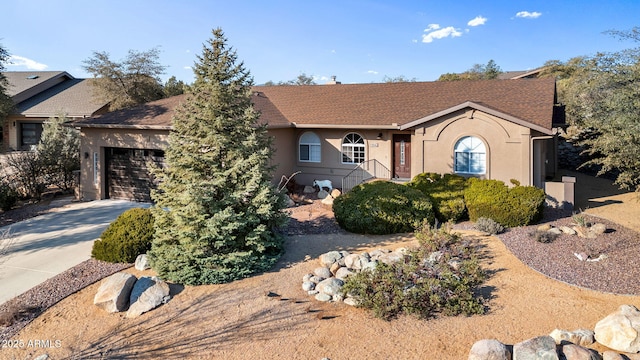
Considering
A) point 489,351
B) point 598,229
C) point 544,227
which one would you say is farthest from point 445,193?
point 489,351

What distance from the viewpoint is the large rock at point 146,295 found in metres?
7.64

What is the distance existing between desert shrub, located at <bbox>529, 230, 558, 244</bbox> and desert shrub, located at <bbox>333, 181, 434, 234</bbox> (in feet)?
8.81

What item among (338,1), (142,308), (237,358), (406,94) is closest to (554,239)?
(237,358)

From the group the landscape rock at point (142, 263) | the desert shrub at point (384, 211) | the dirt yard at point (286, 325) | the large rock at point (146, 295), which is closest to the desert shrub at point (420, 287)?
the dirt yard at point (286, 325)

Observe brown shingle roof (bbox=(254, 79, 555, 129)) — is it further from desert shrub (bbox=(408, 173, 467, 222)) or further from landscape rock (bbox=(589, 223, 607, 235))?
landscape rock (bbox=(589, 223, 607, 235))

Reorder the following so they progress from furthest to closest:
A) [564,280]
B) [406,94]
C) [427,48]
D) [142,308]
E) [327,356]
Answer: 1. [427,48]
2. [406,94]
3. [564,280]
4. [142,308]
5. [327,356]

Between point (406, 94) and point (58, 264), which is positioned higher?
point (406, 94)

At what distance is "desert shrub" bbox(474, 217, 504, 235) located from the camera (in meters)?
11.2

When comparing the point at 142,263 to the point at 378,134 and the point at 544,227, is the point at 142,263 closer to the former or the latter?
the point at 544,227

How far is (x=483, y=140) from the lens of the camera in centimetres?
1506

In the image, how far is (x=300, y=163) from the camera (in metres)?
19.7

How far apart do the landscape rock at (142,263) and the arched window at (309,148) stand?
36.1ft

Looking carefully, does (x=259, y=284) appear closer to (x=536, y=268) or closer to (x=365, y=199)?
(x=365, y=199)

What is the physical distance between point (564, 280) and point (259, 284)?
6.04 metres
